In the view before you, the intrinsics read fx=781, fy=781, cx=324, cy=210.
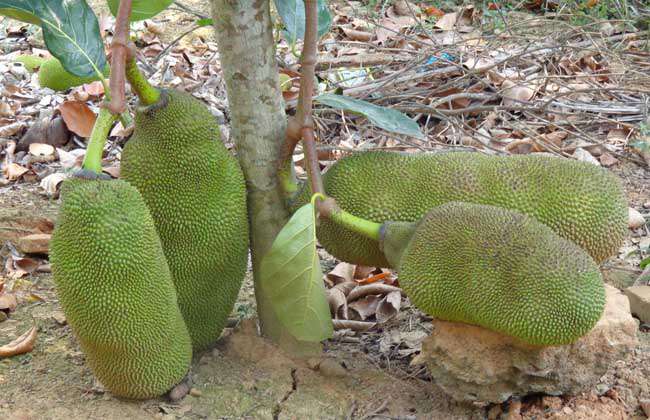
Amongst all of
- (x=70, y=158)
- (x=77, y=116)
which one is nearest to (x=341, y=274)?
(x=70, y=158)

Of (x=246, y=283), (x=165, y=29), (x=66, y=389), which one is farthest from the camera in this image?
(x=165, y=29)

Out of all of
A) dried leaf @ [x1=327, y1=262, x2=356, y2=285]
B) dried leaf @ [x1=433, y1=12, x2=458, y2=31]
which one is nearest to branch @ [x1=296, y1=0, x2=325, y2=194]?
dried leaf @ [x1=327, y1=262, x2=356, y2=285]

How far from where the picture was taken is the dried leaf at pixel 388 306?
179 cm

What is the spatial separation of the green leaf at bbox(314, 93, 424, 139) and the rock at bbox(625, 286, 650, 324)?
0.60 meters

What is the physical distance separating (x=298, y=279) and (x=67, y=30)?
578 mm

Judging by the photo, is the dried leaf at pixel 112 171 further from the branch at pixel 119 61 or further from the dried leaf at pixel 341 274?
the branch at pixel 119 61

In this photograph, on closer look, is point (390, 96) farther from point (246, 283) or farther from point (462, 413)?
point (462, 413)

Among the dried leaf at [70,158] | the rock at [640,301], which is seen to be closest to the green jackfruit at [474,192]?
the rock at [640,301]

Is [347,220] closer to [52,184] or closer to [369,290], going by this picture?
[369,290]

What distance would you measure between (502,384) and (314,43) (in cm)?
66

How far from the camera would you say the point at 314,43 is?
136 centimetres

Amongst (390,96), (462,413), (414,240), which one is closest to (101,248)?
(414,240)

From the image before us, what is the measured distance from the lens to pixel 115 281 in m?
1.17

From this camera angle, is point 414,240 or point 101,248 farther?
point 414,240
